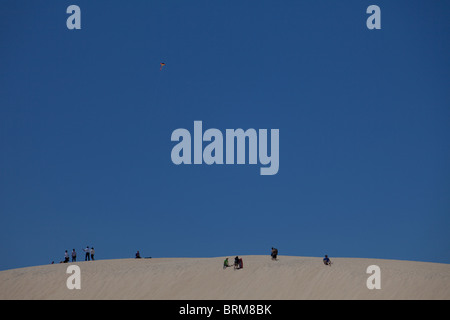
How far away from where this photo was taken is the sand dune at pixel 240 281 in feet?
154

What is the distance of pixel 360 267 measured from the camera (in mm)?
50594

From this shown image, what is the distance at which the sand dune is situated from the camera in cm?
4688

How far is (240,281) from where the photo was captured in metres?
49.7
